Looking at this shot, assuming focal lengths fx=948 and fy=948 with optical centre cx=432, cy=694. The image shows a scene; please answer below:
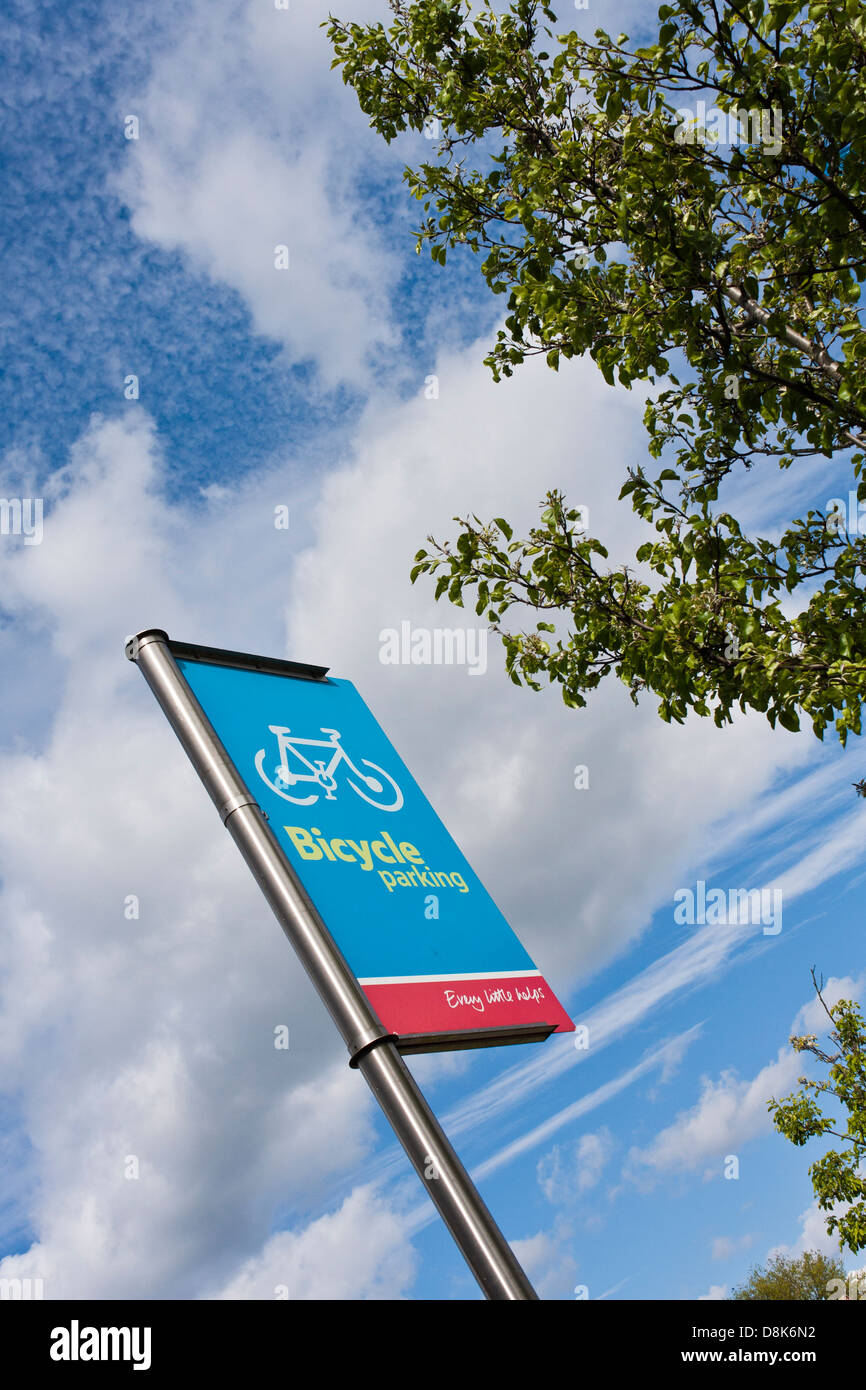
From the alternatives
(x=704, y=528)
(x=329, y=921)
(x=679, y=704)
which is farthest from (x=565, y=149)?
(x=329, y=921)

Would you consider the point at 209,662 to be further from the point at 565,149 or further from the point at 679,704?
the point at 565,149

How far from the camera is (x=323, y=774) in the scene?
4895 mm

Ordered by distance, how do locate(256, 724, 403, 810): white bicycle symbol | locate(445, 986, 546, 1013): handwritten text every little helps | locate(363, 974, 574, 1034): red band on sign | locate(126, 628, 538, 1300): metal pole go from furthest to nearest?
locate(256, 724, 403, 810): white bicycle symbol < locate(445, 986, 546, 1013): handwritten text every little helps < locate(363, 974, 574, 1034): red band on sign < locate(126, 628, 538, 1300): metal pole

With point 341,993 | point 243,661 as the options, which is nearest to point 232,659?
point 243,661

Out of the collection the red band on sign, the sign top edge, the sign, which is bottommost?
the red band on sign

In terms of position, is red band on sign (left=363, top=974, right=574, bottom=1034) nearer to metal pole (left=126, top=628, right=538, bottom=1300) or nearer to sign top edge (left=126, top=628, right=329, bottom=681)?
metal pole (left=126, top=628, right=538, bottom=1300)

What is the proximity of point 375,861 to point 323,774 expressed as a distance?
54 cm

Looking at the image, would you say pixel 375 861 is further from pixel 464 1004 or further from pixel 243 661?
pixel 243 661

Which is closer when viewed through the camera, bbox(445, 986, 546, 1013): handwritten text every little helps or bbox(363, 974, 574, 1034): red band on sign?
bbox(363, 974, 574, 1034): red band on sign

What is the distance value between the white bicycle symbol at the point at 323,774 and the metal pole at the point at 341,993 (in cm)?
31

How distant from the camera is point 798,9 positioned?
4.93 m

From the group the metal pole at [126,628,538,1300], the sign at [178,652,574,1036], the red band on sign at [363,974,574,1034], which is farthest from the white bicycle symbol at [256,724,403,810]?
the red band on sign at [363,974,574,1034]

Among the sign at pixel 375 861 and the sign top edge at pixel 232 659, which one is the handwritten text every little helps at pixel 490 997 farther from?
the sign top edge at pixel 232 659

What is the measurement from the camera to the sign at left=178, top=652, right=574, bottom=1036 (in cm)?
424
